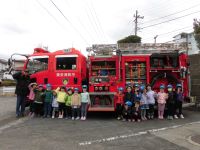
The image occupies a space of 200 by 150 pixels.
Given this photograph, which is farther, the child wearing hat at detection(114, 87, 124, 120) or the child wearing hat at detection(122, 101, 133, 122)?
the child wearing hat at detection(114, 87, 124, 120)

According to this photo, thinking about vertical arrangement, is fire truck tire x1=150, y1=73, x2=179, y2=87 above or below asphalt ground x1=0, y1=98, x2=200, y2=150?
above

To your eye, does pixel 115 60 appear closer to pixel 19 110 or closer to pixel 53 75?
pixel 53 75

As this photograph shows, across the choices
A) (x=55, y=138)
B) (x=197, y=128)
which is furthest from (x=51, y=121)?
(x=197, y=128)

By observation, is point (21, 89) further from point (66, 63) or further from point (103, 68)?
point (103, 68)

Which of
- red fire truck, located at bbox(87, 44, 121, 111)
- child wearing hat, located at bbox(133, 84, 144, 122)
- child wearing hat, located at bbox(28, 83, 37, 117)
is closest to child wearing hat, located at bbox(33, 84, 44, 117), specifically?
child wearing hat, located at bbox(28, 83, 37, 117)

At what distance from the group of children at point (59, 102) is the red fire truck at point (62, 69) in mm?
471

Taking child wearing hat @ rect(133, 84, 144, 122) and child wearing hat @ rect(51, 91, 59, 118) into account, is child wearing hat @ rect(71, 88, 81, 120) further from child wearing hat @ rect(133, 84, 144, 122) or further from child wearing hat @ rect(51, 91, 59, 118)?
child wearing hat @ rect(133, 84, 144, 122)

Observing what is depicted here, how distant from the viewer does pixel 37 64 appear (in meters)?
14.8


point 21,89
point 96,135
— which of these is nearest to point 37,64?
point 21,89

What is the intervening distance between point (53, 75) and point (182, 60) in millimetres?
5805

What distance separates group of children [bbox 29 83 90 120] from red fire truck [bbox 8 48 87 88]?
471mm

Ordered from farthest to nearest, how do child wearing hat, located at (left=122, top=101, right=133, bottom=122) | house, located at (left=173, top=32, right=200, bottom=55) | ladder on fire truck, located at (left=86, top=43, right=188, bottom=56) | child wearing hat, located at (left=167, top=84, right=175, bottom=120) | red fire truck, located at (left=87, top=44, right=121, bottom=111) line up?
house, located at (left=173, top=32, right=200, bottom=55)
ladder on fire truck, located at (left=86, top=43, right=188, bottom=56)
red fire truck, located at (left=87, top=44, right=121, bottom=111)
child wearing hat, located at (left=167, top=84, right=175, bottom=120)
child wearing hat, located at (left=122, top=101, right=133, bottom=122)

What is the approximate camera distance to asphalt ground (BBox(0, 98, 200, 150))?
295 inches

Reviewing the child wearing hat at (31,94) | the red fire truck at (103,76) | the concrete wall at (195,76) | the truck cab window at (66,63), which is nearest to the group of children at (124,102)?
the child wearing hat at (31,94)
